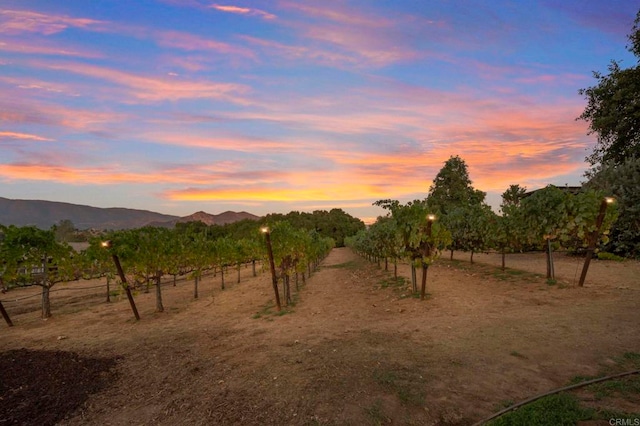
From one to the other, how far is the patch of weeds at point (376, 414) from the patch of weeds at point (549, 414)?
1.58m

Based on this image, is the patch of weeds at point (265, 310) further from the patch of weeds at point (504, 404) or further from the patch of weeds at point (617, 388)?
the patch of weeds at point (617, 388)

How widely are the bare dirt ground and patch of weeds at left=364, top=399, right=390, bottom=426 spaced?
0.03m

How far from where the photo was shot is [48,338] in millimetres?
12227

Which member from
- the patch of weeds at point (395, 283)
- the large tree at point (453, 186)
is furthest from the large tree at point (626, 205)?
the large tree at point (453, 186)

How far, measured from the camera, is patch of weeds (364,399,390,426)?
5.19 m

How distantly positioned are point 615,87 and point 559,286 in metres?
25.8

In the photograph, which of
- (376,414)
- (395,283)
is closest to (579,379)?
(376,414)

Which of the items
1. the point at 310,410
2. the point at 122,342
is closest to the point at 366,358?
the point at 310,410

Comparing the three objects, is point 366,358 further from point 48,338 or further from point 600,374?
point 48,338

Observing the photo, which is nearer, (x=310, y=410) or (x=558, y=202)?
(x=310, y=410)

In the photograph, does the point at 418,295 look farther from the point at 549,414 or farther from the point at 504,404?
the point at 549,414

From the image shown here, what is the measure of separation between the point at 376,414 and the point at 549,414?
101 inches

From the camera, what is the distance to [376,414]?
17.6ft

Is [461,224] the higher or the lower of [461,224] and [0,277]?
the higher
